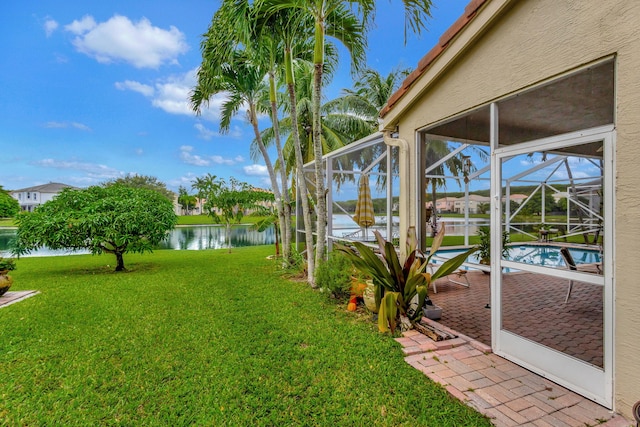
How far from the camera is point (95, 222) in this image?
30.3 ft

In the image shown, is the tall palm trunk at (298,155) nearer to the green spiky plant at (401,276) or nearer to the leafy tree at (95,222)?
the green spiky plant at (401,276)

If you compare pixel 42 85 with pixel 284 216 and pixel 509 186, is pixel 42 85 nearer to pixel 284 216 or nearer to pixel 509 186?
pixel 284 216

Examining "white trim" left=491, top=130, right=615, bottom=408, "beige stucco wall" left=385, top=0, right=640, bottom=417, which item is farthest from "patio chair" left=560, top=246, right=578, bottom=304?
"beige stucco wall" left=385, top=0, right=640, bottom=417

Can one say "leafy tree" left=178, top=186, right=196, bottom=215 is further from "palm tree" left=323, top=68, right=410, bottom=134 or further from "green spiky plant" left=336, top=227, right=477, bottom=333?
"green spiky plant" left=336, top=227, right=477, bottom=333

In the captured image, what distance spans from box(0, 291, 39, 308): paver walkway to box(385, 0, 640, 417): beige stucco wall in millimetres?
9573

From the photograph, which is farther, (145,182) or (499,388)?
(145,182)

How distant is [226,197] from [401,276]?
1295cm

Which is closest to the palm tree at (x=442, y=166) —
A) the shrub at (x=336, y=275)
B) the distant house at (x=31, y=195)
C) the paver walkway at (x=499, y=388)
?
the shrub at (x=336, y=275)

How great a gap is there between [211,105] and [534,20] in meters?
9.42

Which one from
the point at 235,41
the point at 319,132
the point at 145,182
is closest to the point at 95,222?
the point at 235,41

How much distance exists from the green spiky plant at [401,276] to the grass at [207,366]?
0.47 metres

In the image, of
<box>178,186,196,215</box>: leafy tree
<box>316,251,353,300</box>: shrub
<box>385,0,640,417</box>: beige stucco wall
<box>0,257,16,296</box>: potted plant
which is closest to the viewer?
<box>385,0,640,417</box>: beige stucco wall

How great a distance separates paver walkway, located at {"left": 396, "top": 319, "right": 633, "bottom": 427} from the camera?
8.83 ft

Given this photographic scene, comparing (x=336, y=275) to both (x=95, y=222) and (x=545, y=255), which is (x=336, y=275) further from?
(x=95, y=222)
